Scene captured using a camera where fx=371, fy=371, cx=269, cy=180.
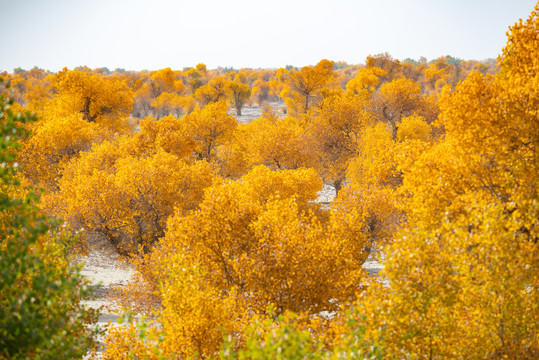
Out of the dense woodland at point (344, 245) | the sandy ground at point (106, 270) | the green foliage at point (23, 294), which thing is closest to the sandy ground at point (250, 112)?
the sandy ground at point (106, 270)

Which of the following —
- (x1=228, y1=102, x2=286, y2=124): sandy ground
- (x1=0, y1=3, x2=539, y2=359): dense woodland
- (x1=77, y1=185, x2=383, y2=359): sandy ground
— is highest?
(x1=228, y1=102, x2=286, y2=124): sandy ground

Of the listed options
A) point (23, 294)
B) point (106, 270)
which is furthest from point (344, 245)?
point (106, 270)

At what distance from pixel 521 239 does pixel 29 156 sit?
45423mm

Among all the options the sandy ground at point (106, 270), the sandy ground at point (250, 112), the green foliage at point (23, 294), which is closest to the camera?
the green foliage at point (23, 294)

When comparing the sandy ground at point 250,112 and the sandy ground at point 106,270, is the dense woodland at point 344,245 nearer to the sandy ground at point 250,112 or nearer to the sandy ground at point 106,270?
the sandy ground at point 106,270

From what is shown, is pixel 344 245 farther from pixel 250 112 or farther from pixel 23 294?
pixel 250 112

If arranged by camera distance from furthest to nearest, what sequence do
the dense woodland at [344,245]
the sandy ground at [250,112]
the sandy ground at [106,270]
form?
the sandy ground at [250,112] < the sandy ground at [106,270] < the dense woodland at [344,245]

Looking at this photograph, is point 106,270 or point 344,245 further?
point 106,270

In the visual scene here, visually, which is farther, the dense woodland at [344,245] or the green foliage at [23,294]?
the dense woodland at [344,245]

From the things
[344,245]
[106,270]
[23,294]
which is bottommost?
[106,270]

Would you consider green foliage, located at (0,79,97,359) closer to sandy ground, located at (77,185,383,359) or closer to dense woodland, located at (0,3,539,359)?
dense woodland, located at (0,3,539,359)

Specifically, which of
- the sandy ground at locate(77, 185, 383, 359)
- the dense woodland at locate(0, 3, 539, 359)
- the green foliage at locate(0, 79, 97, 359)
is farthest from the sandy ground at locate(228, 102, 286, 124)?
the green foliage at locate(0, 79, 97, 359)

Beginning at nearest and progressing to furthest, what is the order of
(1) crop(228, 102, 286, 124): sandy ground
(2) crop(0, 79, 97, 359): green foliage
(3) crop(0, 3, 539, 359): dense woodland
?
1. (2) crop(0, 79, 97, 359): green foliage
2. (3) crop(0, 3, 539, 359): dense woodland
3. (1) crop(228, 102, 286, 124): sandy ground

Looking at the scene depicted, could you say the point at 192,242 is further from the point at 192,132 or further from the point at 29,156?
the point at 192,132
